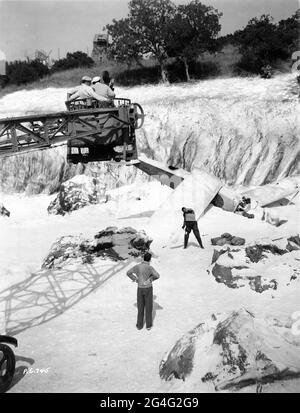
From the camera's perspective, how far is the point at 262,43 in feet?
109

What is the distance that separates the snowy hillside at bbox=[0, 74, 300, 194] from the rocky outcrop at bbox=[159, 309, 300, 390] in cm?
1854

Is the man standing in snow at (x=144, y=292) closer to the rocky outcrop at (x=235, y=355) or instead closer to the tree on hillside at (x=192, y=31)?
the rocky outcrop at (x=235, y=355)

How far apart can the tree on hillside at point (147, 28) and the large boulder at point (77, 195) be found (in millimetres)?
15275

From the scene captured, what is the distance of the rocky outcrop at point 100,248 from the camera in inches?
527

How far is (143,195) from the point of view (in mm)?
21812

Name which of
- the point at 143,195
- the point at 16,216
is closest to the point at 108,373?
the point at 143,195

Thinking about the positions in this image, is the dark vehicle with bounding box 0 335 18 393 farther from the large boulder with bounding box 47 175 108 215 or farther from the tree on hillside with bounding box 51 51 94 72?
the tree on hillside with bounding box 51 51 94 72

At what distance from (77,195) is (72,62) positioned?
28475 mm

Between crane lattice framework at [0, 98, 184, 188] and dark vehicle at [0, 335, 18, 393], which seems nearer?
dark vehicle at [0, 335, 18, 393]

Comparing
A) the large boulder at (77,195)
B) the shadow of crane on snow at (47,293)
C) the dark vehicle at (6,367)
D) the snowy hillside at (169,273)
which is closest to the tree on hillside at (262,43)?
the snowy hillside at (169,273)

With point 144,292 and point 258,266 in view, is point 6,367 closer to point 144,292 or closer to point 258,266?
point 144,292

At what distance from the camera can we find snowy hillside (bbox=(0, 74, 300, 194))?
25.5 meters

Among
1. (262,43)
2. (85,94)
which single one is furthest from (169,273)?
(262,43)

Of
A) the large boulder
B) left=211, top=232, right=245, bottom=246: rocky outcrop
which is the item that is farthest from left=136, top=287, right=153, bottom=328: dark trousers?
the large boulder
